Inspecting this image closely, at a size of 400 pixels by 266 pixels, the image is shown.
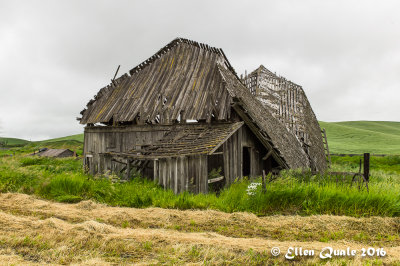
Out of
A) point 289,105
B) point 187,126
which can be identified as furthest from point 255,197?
point 289,105

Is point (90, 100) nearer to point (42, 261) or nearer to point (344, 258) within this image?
point (42, 261)

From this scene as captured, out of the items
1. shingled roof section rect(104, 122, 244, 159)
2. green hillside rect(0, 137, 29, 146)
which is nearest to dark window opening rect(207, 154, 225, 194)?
shingled roof section rect(104, 122, 244, 159)

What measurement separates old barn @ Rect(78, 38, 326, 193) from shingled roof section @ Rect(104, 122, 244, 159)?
0.04m

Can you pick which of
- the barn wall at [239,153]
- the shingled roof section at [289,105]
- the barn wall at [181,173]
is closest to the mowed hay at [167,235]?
the barn wall at [181,173]

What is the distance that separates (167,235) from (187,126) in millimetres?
7775

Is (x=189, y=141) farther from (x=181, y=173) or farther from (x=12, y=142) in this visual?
(x=12, y=142)

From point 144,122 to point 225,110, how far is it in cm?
422

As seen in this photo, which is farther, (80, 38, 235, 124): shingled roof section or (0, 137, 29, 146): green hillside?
(0, 137, 29, 146): green hillside

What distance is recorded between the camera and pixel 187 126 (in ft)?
42.0

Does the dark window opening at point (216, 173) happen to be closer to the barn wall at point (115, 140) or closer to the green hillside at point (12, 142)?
the barn wall at point (115, 140)

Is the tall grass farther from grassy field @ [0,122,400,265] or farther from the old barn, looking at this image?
the old barn

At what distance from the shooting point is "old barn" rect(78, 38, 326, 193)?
975 cm

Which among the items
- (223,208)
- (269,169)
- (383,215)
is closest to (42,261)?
(223,208)

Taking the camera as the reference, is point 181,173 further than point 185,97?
No
